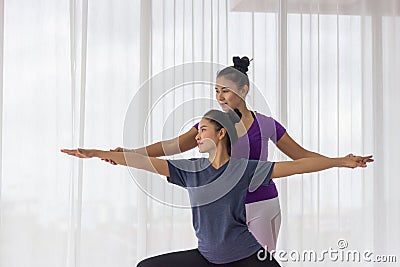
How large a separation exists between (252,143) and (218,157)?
1.38 ft

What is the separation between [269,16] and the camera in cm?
411

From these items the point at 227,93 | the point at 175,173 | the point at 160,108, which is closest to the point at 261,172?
the point at 175,173

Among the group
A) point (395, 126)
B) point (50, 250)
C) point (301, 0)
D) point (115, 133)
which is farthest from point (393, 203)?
point (50, 250)

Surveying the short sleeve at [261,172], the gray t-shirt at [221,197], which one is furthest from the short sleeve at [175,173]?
the short sleeve at [261,172]

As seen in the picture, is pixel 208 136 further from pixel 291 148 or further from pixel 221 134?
pixel 291 148

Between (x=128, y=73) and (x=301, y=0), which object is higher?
(x=301, y=0)

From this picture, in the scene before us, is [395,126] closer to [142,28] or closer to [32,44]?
[142,28]

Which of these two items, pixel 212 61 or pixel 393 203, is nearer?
pixel 212 61

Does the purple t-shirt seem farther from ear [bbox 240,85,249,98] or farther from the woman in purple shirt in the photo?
ear [bbox 240,85,249,98]

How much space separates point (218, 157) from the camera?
2.64 m

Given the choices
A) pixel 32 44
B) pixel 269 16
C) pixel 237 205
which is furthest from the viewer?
pixel 269 16

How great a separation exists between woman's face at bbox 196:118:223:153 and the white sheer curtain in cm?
80

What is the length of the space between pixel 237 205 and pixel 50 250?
4.82 feet

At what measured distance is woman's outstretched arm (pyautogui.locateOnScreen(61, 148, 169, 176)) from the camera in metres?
2.54
